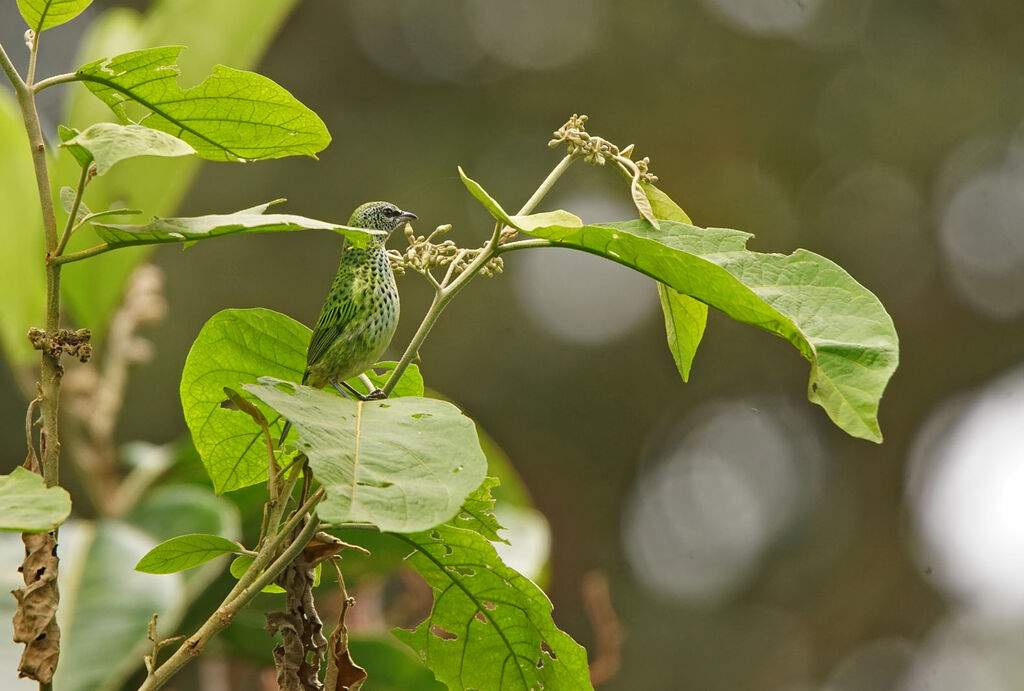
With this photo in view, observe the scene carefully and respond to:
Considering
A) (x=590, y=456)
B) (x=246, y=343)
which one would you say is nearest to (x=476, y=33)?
(x=590, y=456)

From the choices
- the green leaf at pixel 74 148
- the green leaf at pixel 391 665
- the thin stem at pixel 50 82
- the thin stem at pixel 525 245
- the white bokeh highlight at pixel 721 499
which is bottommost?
the white bokeh highlight at pixel 721 499

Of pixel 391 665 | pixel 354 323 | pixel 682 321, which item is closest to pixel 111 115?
pixel 391 665

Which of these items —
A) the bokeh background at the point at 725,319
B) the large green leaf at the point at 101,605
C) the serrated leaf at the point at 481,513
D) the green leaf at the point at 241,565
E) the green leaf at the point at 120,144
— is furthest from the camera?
the bokeh background at the point at 725,319

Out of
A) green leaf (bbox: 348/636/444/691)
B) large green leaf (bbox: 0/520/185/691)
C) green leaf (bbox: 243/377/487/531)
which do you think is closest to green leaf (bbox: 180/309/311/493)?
green leaf (bbox: 243/377/487/531)

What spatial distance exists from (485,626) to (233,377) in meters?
0.46

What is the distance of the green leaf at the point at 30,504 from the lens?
833mm

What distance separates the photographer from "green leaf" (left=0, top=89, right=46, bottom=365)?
295 centimetres

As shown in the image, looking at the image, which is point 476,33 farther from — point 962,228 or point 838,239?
point 962,228

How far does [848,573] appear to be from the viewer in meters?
8.28

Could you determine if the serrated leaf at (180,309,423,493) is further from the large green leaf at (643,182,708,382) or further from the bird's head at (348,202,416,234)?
the bird's head at (348,202,416,234)

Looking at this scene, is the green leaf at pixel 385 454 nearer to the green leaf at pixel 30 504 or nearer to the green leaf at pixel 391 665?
the green leaf at pixel 30 504

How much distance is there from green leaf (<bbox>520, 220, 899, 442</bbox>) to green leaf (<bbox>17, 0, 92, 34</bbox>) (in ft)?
1.83

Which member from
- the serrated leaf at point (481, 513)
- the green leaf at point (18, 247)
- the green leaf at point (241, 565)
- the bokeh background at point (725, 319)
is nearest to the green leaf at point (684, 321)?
the serrated leaf at point (481, 513)

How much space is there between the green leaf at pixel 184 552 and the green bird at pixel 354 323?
186mm
